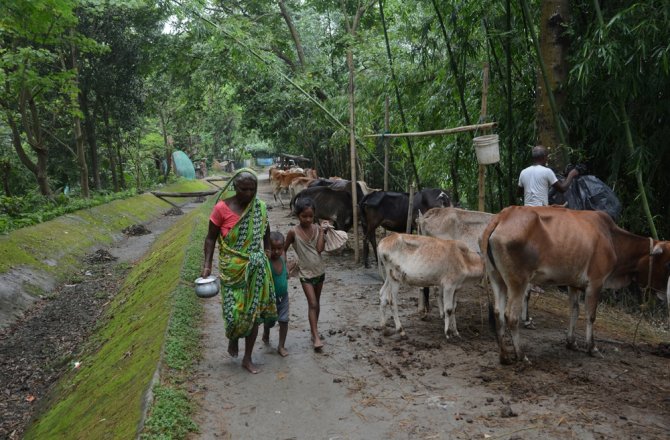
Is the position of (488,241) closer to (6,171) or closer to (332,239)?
(332,239)

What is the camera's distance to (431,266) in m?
5.73

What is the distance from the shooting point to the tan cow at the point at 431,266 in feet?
18.9

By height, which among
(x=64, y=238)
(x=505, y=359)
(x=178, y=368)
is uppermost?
(x=64, y=238)

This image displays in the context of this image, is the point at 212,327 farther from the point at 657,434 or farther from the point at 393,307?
the point at 657,434

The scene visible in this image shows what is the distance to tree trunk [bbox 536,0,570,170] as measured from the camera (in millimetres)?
7039

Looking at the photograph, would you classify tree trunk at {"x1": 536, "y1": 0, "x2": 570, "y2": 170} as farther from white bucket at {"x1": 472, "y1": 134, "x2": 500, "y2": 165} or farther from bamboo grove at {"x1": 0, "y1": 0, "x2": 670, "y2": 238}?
white bucket at {"x1": 472, "y1": 134, "x2": 500, "y2": 165}

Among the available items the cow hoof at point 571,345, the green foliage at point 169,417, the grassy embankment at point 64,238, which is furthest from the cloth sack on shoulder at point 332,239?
the grassy embankment at point 64,238

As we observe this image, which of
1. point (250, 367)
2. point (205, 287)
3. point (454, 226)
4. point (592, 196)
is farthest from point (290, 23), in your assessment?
point (205, 287)

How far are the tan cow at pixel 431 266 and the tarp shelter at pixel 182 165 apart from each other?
2988 cm

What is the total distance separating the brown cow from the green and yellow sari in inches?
83.4

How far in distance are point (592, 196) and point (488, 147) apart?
4.87 ft

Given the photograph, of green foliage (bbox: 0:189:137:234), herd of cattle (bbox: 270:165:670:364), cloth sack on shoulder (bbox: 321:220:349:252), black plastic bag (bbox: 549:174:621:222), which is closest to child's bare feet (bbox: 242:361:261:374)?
cloth sack on shoulder (bbox: 321:220:349:252)

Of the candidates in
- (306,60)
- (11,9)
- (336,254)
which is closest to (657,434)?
(336,254)

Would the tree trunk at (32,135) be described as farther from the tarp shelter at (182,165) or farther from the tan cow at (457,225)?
the tarp shelter at (182,165)
